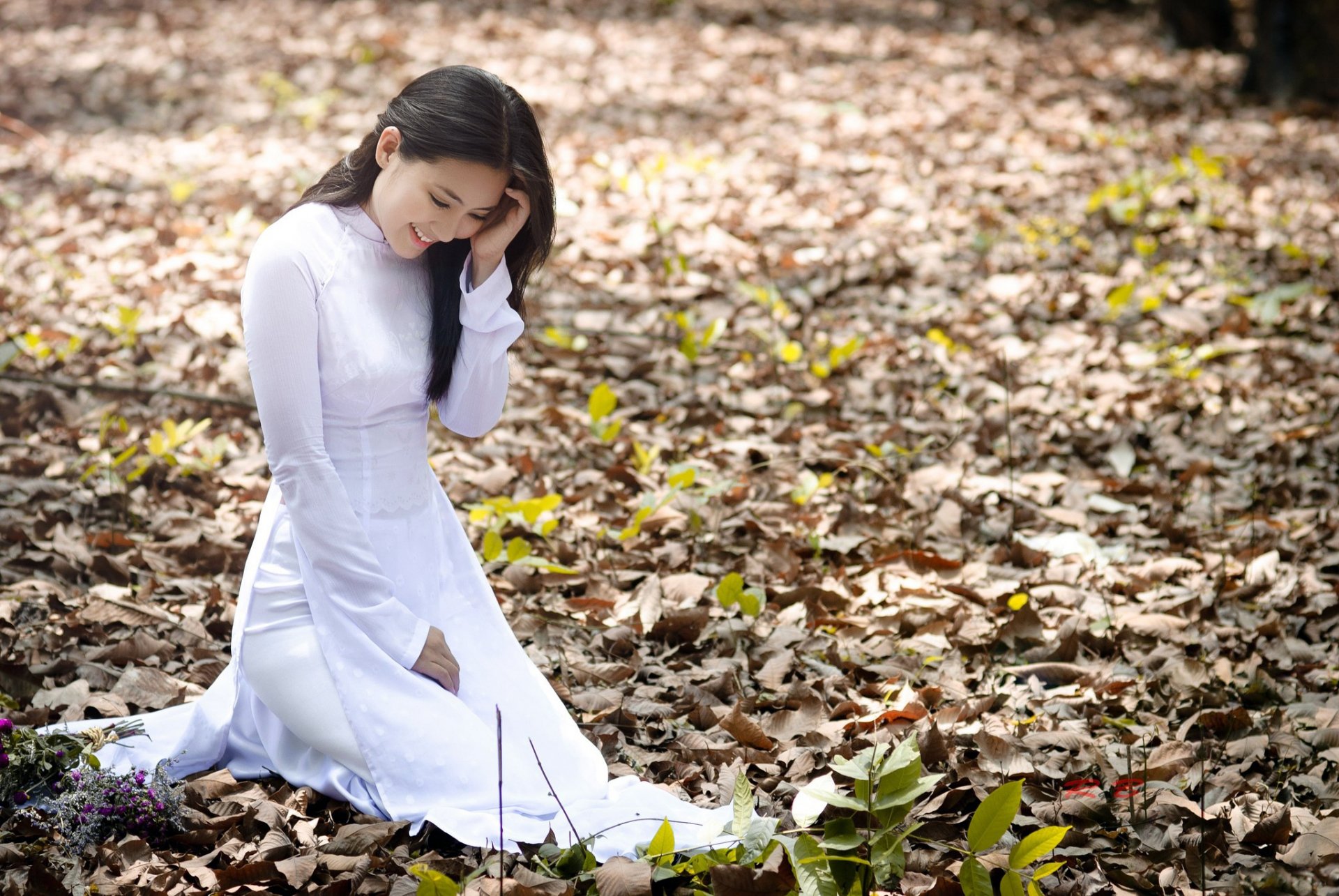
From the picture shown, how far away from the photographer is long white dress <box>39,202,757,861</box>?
2.16 m

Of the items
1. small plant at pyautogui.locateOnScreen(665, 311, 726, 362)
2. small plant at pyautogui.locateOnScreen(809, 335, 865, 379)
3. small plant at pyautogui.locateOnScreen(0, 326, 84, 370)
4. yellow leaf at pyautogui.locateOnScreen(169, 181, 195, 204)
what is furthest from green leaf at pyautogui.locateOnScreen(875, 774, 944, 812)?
yellow leaf at pyautogui.locateOnScreen(169, 181, 195, 204)

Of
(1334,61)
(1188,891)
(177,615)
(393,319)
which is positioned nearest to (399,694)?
(393,319)

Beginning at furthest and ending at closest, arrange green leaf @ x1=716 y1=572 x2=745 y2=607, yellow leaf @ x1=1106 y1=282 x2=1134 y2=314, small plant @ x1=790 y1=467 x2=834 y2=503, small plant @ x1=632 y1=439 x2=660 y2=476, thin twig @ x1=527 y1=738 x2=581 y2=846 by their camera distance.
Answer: yellow leaf @ x1=1106 y1=282 x2=1134 y2=314 < small plant @ x1=632 y1=439 x2=660 y2=476 < small plant @ x1=790 y1=467 x2=834 y2=503 < green leaf @ x1=716 y1=572 x2=745 y2=607 < thin twig @ x1=527 y1=738 x2=581 y2=846

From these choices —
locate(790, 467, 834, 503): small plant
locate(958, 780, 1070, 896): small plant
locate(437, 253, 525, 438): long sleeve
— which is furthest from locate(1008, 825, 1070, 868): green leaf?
locate(790, 467, 834, 503): small plant

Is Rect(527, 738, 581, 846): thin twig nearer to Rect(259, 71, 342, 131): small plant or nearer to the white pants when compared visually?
the white pants

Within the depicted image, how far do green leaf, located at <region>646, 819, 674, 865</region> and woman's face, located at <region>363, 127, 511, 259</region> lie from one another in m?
1.15

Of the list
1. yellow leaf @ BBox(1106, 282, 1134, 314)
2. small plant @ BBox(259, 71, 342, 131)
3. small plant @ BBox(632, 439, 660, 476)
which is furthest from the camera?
small plant @ BBox(259, 71, 342, 131)

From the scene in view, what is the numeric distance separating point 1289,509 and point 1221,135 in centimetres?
470

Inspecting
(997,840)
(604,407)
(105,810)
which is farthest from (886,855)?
(604,407)

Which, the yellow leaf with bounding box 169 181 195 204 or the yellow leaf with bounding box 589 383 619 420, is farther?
the yellow leaf with bounding box 169 181 195 204

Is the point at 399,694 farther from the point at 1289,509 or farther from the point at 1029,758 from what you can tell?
the point at 1289,509

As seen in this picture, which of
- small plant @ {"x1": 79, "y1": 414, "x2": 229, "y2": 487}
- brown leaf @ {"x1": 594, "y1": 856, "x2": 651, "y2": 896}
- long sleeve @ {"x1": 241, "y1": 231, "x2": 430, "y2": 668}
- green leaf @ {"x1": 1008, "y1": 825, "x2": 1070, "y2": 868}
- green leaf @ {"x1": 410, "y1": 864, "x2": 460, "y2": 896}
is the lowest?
small plant @ {"x1": 79, "y1": 414, "x2": 229, "y2": 487}

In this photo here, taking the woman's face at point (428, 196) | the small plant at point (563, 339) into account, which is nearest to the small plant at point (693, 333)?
the small plant at point (563, 339)

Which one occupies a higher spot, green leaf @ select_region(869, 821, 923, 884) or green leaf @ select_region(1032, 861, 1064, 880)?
green leaf @ select_region(1032, 861, 1064, 880)
